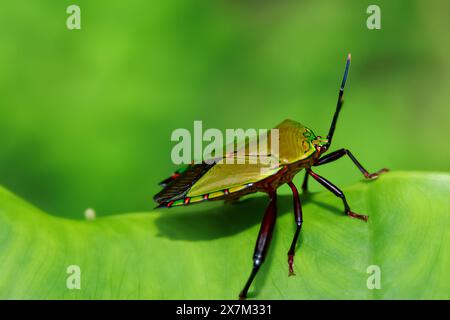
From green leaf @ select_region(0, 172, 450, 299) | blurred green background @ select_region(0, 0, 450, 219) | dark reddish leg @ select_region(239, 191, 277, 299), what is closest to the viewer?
green leaf @ select_region(0, 172, 450, 299)

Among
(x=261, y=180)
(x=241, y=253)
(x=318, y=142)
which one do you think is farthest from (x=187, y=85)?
(x=241, y=253)

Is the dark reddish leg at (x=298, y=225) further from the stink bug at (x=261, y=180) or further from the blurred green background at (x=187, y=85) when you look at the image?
the blurred green background at (x=187, y=85)

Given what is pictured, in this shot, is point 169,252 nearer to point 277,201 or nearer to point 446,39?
point 277,201

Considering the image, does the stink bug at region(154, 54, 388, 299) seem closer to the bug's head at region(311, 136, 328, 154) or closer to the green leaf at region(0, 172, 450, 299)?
the bug's head at region(311, 136, 328, 154)

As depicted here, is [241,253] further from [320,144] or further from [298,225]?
[320,144]

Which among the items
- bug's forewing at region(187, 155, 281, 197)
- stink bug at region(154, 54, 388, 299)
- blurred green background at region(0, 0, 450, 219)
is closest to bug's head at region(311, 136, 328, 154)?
stink bug at region(154, 54, 388, 299)

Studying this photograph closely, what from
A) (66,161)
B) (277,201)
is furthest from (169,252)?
(66,161)

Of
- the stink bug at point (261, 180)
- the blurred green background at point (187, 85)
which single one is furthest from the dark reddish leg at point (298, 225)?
the blurred green background at point (187, 85)
